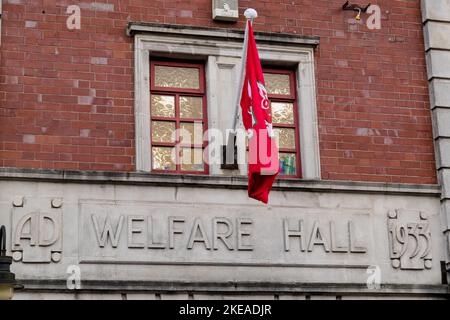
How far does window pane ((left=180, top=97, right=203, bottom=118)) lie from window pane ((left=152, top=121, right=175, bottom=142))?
0.23 metres

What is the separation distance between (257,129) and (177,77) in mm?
1909

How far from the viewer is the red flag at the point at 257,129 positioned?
44.7 ft

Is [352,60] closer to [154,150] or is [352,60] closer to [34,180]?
[154,150]

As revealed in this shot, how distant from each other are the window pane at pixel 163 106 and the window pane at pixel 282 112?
4.70 feet

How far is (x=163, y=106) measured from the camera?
1493 cm

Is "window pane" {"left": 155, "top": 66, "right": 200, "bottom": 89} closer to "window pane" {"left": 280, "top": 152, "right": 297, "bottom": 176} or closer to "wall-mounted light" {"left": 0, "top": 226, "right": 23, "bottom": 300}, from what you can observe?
"window pane" {"left": 280, "top": 152, "right": 297, "bottom": 176}

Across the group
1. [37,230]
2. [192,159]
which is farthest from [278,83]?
[37,230]

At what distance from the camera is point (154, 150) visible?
577 inches

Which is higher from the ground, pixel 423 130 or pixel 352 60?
pixel 352 60

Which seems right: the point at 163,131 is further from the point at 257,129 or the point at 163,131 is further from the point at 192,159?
the point at 257,129

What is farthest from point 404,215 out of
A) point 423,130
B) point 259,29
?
point 259,29

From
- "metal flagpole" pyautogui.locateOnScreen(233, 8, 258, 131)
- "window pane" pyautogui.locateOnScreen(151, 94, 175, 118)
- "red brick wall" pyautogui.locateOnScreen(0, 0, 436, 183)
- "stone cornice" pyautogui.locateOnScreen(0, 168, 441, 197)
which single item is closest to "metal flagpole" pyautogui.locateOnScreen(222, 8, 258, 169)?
"metal flagpole" pyautogui.locateOnScreen(233, 8, 258, 131)

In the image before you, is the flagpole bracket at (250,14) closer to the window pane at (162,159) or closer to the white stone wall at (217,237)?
the window pane at (162,159)

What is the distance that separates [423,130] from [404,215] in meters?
1.35
